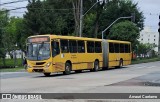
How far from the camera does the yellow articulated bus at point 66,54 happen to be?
29312 millimetres

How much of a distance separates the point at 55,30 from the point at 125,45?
84.6 feet

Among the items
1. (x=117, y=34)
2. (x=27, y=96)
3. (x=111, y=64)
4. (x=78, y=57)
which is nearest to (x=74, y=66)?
(x=78, y=57)

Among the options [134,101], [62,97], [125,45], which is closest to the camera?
[134,101]

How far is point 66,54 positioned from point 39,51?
243 centimetres

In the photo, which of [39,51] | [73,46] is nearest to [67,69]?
[73,46]

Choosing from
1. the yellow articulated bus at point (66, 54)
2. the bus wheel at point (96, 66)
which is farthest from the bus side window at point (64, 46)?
the bus wheel at point (96, 66)

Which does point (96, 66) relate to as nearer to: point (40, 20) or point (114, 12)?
point (40, 20)

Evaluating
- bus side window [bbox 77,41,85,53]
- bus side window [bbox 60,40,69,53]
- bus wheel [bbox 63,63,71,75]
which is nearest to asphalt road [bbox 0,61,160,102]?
bus wheel [bbox 63,63,71,75]

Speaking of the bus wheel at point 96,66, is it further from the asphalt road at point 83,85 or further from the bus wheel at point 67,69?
the asphalt road at point 83,85

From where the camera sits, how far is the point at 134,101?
13.5 metres

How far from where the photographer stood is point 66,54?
31109 millimetres

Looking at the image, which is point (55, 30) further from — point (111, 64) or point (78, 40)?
point (78, 40)

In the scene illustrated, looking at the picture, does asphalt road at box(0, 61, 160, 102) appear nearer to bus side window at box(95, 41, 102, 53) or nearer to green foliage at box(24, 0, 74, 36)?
bus side window at box(95, 41, 102, 53)

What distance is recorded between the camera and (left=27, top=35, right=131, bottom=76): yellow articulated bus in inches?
1154
